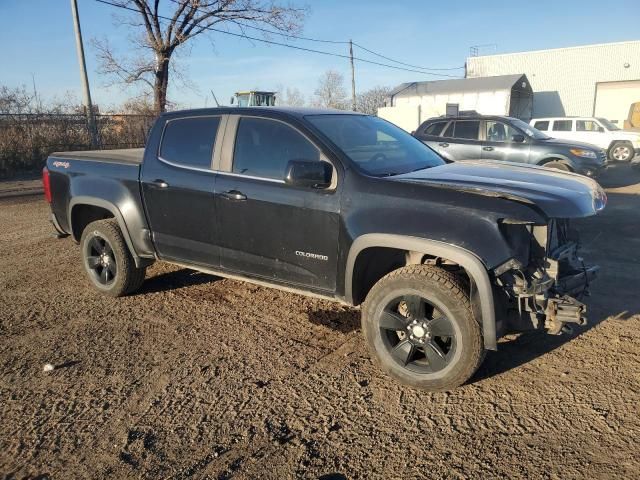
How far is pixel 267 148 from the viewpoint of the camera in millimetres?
4008

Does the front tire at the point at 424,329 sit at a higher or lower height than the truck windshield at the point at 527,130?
lower

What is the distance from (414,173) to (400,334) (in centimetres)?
122

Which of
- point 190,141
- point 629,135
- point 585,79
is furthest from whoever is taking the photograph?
point 585,79

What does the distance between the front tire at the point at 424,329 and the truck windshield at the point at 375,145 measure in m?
0.90

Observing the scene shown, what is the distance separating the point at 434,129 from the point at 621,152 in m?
10.9

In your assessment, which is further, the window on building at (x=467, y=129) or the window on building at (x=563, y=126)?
the window on building at (x=563, y=126)

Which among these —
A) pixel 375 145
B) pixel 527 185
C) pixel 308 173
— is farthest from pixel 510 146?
pixel 308 173

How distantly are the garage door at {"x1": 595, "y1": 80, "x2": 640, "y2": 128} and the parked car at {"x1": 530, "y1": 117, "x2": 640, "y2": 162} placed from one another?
65.7ft

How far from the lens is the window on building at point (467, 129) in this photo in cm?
1117

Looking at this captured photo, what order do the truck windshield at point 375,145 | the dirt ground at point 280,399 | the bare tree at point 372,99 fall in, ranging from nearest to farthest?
the dirt ground at point 280,399, the truck windshield at point 375,145, the bare tree at point 372,99

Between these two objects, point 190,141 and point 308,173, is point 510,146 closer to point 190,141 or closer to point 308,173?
point 190,141

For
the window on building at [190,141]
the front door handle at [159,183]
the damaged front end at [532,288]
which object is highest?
the window on building at [190,141]

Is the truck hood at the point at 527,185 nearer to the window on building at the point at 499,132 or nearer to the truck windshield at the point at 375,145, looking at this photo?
the truck windshield at the point at 375,145

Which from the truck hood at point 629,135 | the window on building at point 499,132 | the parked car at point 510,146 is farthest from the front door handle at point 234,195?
the truck hood at point 629,135
